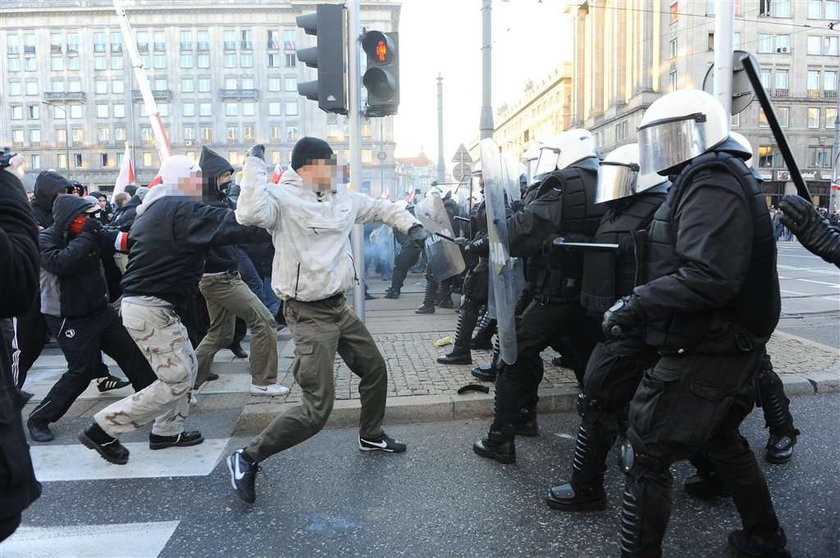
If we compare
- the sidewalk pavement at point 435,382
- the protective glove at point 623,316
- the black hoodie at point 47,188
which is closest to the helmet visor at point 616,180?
the protective glove at point 623,316

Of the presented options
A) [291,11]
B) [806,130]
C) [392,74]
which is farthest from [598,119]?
[392,74]

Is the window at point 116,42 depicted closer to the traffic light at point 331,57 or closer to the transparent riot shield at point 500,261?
the traffic light at point 331,57

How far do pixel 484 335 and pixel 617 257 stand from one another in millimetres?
3303

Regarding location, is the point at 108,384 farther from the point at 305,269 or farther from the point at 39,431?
the point at 305,269

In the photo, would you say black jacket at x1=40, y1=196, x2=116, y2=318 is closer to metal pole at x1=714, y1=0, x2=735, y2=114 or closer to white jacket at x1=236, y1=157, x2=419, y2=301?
white jacket at x1=236, y1=157, x2=419, y2=301

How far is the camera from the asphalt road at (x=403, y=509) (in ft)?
9.82

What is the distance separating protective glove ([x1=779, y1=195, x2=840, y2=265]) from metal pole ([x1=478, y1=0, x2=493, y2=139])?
11.2 m

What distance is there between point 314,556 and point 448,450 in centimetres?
145

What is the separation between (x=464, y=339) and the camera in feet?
20.3

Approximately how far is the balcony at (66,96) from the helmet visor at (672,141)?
80921 millimetres

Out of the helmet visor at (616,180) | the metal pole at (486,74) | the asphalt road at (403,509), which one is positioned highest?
the metal pole at (486,74)

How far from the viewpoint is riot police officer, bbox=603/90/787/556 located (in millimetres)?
2373

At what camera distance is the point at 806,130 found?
166 ft

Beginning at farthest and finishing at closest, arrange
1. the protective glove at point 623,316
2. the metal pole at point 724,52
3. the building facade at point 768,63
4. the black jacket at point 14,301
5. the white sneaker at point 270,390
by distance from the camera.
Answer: the building facade at point 768,63 < the metal pole at point 724,52 < the white sneaker at point 270,390 < the protective glove at point 623,316 < the black jacket at point 14,301
